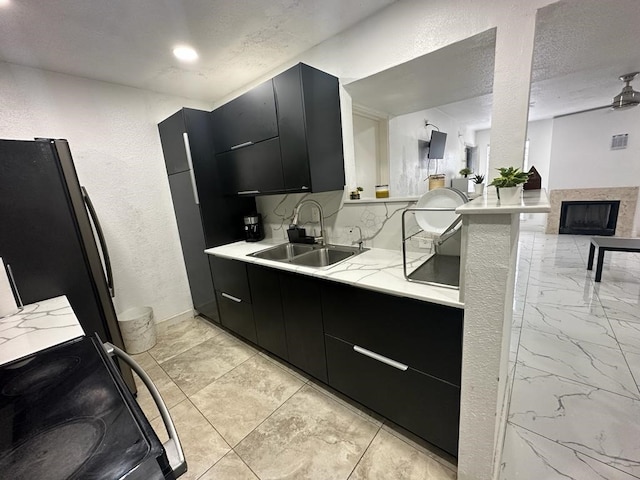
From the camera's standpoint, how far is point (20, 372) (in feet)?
2.64

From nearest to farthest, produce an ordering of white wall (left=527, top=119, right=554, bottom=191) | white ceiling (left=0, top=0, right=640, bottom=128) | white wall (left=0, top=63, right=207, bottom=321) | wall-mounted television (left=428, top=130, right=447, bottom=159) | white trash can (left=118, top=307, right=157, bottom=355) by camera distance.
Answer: white ceiling (left=0, top=0, right=640, bottom=128)
white wall (left=0, top=63, right=207, bottom=321)
white trash can (left=118, top=307, right=157, bottom=355)
wall-mounted television (left=428, top=130, right=447, bottom=159)
white wall (left=527, top=119, right=554, bottom=191)

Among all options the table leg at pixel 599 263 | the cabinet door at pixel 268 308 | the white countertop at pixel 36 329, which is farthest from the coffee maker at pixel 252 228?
the table leg at pixel 599 263

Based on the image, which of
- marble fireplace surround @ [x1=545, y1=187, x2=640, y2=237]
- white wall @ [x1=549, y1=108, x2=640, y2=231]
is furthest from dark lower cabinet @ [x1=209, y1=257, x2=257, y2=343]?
white wall @ [x1=549, y1=108, x2=640, y2=231]

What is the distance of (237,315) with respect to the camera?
230cm

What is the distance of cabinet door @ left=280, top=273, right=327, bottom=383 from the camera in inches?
62.7

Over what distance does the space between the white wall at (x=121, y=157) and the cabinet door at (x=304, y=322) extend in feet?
5.49

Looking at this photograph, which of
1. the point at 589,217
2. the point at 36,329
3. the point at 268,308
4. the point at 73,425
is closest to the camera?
the point at 73,425

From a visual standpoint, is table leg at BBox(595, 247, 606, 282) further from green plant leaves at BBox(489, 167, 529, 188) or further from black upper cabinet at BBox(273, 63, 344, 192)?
black upper cabinet at BBox(273, 63, 344, 192)

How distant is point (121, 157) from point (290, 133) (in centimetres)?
173

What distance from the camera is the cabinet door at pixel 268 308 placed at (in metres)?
1.83

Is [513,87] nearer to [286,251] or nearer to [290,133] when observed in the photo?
[290,133]

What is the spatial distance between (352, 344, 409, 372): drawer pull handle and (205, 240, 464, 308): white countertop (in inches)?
14.6

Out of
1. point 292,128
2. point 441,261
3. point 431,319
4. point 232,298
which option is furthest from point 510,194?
point 232,298

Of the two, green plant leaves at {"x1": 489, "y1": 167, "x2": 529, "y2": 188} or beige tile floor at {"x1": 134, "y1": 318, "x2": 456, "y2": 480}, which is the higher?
green plant leaves at {"x1": 489, "y1": 167, "x2": 529, "y2": 188}
